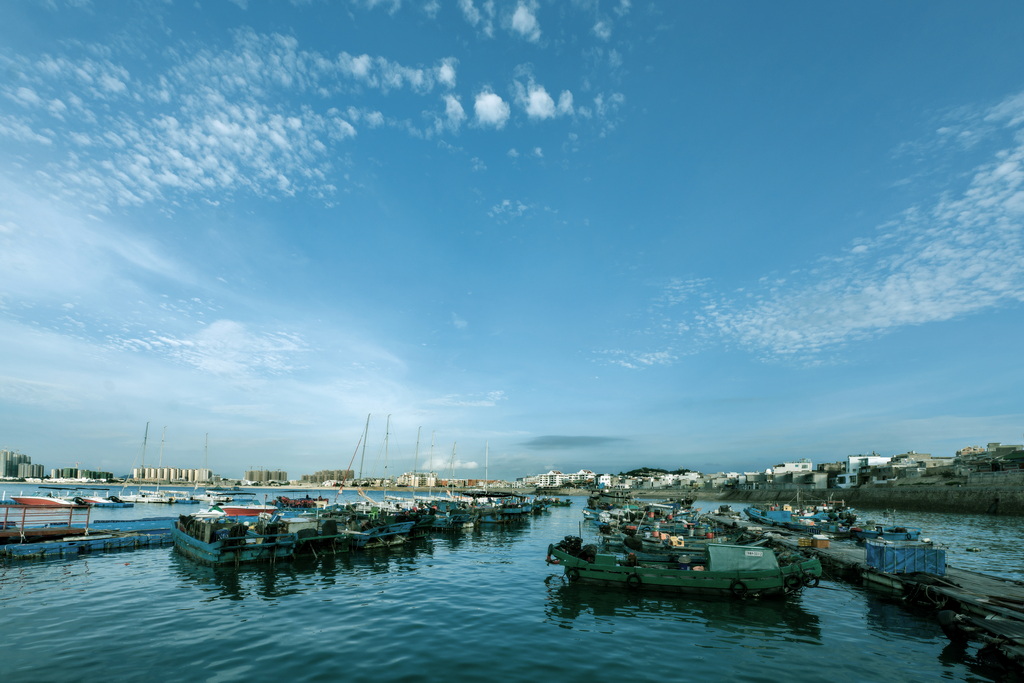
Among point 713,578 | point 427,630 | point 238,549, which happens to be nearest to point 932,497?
point 713,578

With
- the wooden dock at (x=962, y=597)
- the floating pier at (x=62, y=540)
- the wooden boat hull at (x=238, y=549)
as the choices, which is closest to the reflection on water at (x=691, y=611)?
the wooden dock at (x=962, y=597)

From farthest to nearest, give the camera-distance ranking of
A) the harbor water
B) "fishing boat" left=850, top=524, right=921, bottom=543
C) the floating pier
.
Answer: "fishing boat" left=850, top=524, right=921, bottom=543, the floating pier, the harbor water

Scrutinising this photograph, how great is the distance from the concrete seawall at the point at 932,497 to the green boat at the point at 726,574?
7592cm

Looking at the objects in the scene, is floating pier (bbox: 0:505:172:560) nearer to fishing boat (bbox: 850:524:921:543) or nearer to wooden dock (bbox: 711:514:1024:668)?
wooden dock (bbox: 711:514:1024:668)

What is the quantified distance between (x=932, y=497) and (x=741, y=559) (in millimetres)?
93397

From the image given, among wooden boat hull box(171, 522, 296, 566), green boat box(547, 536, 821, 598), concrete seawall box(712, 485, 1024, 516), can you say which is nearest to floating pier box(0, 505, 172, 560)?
wooden boat hull box(171, 522, 296, 566)

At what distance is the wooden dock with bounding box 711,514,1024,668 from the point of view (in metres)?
16.8

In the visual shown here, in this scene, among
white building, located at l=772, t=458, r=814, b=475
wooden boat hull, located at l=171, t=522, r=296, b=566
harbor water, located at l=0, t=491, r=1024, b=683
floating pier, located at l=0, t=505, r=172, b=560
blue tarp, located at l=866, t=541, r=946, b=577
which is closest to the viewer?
harbor water, located at l=0, t=491, r=1024, b=683

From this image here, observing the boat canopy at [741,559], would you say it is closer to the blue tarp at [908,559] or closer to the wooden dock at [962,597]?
the wooden dock at [962,597]

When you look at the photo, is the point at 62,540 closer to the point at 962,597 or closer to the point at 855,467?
the point at 962,597

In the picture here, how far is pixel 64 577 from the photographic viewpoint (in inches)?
1092

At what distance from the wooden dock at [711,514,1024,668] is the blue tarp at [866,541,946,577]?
29cm

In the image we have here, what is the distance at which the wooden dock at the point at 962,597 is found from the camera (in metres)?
16.8

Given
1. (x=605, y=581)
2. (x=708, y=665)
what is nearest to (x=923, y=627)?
(x=708, y=665)
